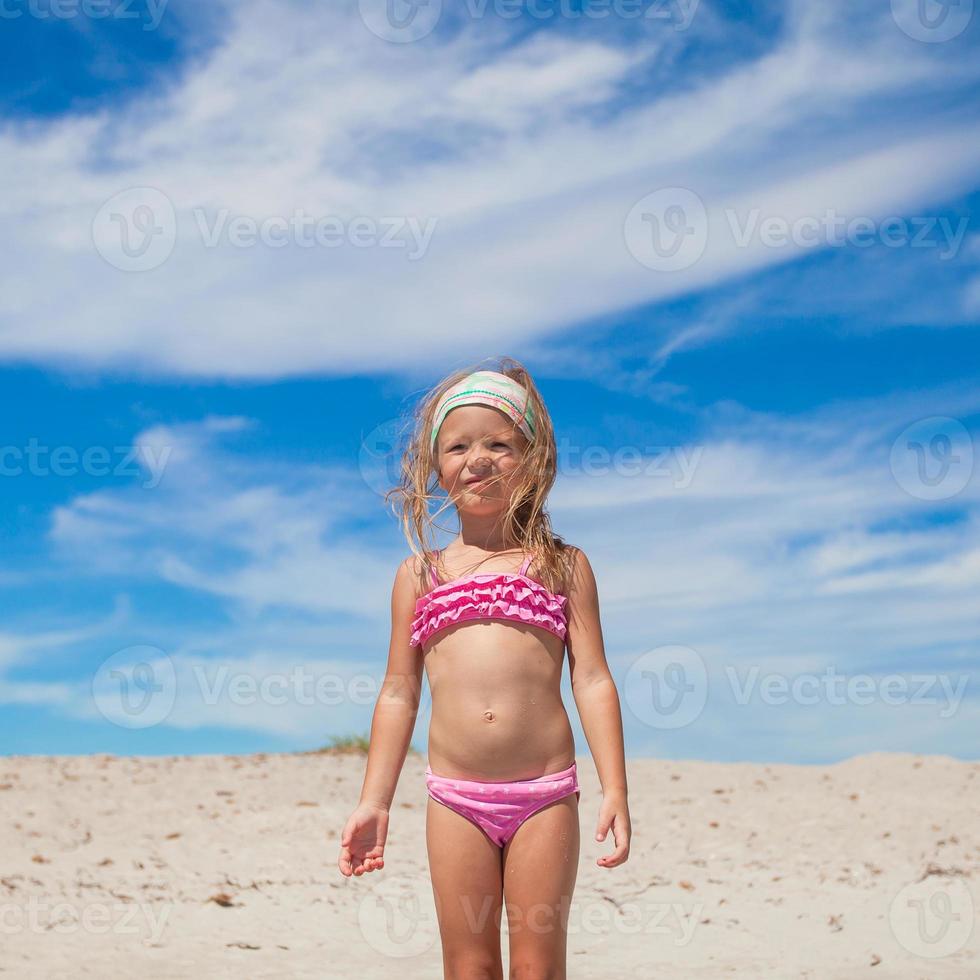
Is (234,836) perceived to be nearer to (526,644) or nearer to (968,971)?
(968,971)

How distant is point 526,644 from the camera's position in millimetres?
4410

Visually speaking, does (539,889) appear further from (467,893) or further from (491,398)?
(491,398)

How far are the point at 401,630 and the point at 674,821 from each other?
805cm

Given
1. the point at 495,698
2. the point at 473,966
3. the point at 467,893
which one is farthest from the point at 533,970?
the point at 495,698

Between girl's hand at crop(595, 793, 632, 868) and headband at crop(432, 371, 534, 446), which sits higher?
headband at crop(432, 371, 534, 446)

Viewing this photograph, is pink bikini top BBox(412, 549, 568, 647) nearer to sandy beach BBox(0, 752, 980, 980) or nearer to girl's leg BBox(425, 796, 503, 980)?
girl's leg BBox(425, 796, 503, 980)

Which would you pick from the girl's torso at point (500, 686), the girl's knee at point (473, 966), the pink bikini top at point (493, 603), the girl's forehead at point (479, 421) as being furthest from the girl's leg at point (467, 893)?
the girl's forehead at point (479, 421)

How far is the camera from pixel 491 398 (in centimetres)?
469

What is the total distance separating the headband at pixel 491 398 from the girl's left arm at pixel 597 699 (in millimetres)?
647

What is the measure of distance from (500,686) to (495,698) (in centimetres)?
5

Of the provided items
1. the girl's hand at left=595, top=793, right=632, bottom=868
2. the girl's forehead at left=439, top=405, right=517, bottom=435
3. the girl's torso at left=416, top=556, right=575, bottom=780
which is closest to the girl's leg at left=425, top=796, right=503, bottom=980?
the girl's torso at left=416, top=556, right=575, bottom=780

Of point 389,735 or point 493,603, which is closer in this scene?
point 493,603

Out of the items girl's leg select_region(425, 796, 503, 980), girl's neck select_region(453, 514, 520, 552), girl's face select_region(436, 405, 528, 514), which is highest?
girl's face select_region(436, 405, 528, 514)

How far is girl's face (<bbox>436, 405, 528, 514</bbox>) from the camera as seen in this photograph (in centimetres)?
461
